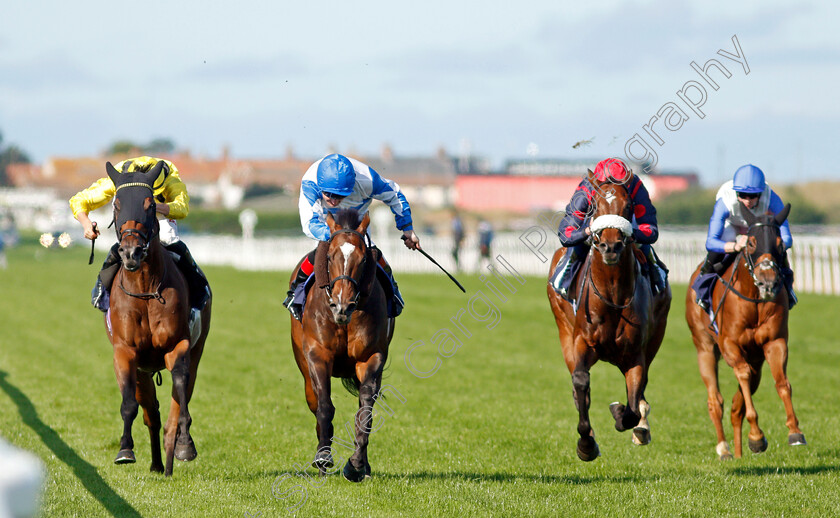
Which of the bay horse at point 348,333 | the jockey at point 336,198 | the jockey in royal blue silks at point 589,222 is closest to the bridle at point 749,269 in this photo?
the jockey in royal blue silks at point 589,222

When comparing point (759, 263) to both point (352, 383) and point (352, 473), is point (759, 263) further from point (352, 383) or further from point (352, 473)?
point (352, 473)

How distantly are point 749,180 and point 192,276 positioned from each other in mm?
4348

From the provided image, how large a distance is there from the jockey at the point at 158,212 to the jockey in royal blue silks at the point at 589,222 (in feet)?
8.92

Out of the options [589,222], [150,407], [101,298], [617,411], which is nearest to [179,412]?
[150,407]

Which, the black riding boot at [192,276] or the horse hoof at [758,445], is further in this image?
the horse hoof at [758,445]

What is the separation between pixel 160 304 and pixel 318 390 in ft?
4.35

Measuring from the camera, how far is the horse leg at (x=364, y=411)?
20.4 ft

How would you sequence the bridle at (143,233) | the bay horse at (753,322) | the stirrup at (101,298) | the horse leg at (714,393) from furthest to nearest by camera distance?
the horse leg at (714,393) < the bay horse at (753,322) < the stirrup at (101,298) < the bridle at (143,233)

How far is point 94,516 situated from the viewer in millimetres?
5785

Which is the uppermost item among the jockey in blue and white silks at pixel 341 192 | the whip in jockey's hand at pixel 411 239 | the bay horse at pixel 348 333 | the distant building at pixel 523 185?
the distant building at pixel 523 185

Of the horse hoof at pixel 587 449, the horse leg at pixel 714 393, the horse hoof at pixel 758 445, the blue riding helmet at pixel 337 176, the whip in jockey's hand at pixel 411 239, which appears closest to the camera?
the blue riding helmet at pixel 337 176

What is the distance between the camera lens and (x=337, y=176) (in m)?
6.59

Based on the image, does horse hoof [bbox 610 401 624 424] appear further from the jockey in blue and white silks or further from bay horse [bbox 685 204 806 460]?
the jockey in blue and white silks

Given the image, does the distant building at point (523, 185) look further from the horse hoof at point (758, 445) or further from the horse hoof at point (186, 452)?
the horse hoof at point (186, 452)
